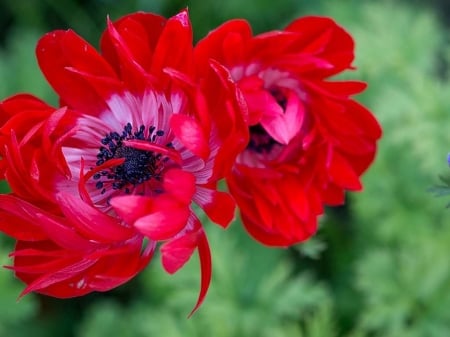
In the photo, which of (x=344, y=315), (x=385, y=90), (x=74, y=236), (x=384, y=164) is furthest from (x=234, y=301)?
(x=74, y=236)

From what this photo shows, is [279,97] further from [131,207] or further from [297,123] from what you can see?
[131,207]

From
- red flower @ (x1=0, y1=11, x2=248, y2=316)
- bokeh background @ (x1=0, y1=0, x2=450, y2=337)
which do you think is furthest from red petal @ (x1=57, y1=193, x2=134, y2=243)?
bokeh background @ (x1=0, y1=0, x2=450, y2=337)

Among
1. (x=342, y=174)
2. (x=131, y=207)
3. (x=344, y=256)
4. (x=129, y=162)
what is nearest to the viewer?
(x=131, y=207)

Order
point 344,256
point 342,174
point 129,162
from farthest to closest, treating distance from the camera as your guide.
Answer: point 344,256 → point 342,174 → point 129,162

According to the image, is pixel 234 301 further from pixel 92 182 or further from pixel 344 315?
pixel 92 182

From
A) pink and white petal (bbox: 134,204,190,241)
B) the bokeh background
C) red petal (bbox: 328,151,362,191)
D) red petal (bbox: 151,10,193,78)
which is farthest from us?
the bokeh background

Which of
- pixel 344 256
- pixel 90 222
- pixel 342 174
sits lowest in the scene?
pixel 344 256

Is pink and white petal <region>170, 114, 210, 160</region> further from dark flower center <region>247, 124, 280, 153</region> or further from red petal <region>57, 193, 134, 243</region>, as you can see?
dark flower center <region>247, 124, 280, 153</region>

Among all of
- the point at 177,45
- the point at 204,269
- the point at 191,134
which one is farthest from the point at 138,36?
the point at 204,269
